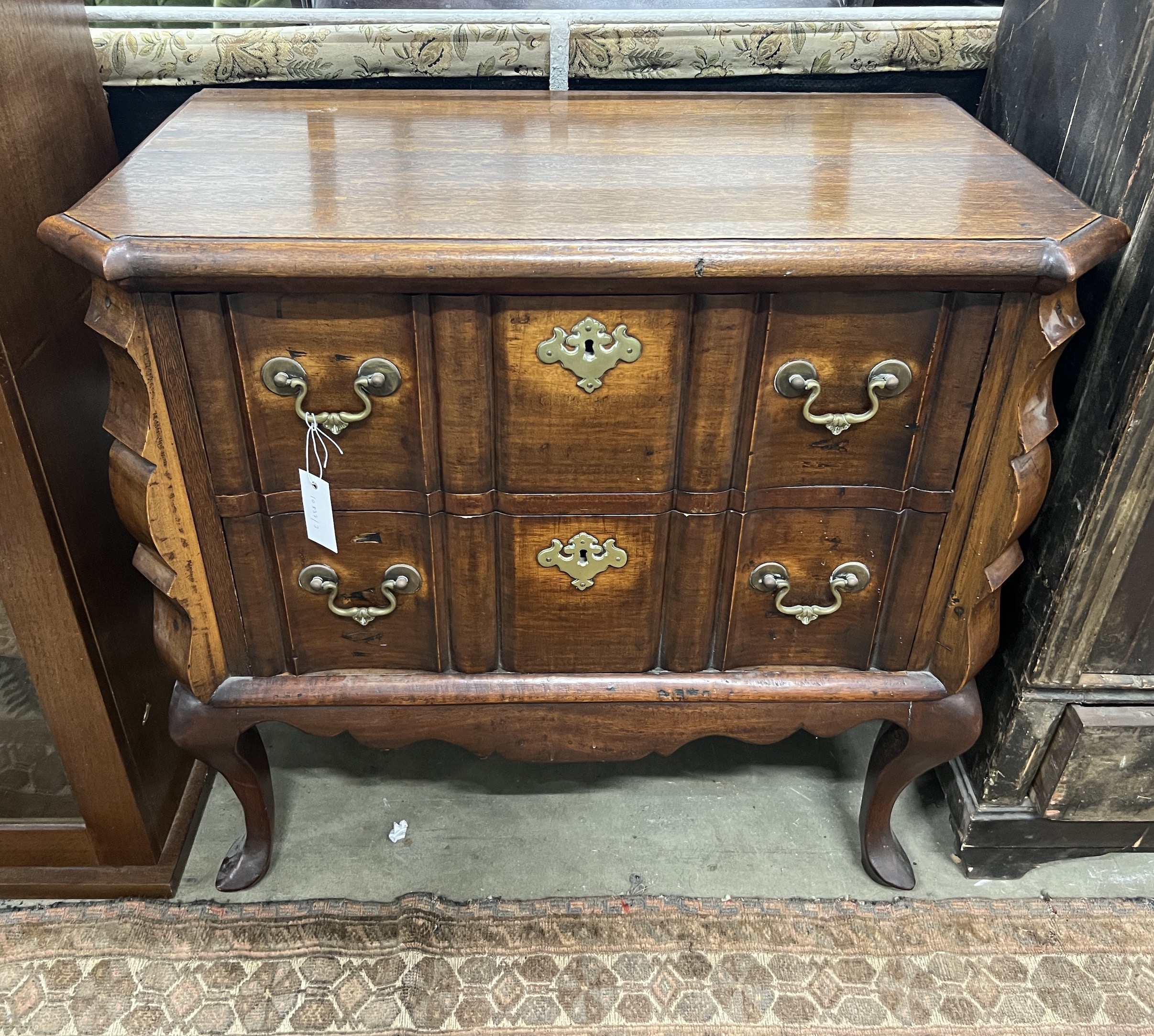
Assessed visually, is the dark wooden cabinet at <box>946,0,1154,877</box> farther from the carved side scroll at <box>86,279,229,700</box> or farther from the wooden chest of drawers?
the carved side scroll at <box>86,279,229,700</box>

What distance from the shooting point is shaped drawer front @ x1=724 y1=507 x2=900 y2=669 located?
1.08 meters

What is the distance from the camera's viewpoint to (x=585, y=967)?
1.29 meters

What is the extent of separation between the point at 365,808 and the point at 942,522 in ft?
3.04

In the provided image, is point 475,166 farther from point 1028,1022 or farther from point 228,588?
point 1028,1022

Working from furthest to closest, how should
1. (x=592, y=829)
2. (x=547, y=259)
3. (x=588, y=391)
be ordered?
(x=592, y=829)
(x=588, y=391)
(x=547, y=259)

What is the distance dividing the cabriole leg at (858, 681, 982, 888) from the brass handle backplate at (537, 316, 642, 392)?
1.91 feet

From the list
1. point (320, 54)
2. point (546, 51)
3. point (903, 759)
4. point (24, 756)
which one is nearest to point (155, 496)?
point (24, 756)

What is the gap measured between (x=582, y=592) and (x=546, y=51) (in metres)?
0.72

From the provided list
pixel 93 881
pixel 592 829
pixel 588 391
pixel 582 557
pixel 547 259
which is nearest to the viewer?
pixel 547 259

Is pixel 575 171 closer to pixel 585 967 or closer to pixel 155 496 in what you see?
pixel 155 496

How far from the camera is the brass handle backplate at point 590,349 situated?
3.10ft

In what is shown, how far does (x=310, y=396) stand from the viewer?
977 millimetres

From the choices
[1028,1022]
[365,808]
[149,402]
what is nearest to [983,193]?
[149,402]


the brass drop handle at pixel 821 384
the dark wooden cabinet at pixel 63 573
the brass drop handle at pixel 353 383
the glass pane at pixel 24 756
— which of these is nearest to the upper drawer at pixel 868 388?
the brass drop handle at pixel 821 384
